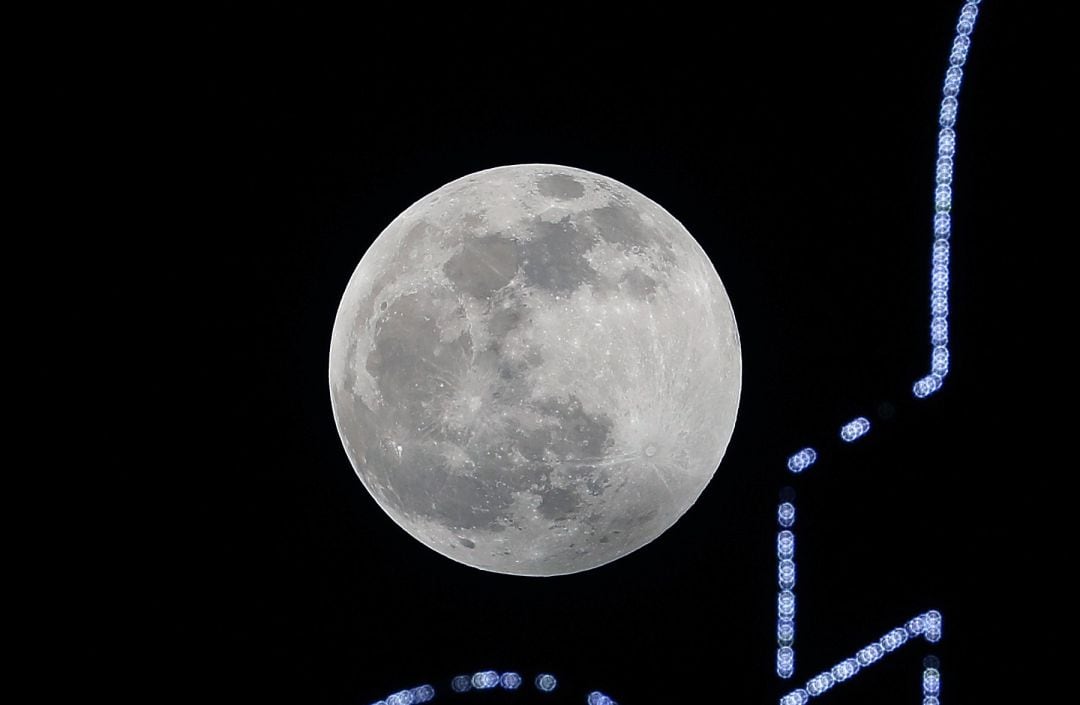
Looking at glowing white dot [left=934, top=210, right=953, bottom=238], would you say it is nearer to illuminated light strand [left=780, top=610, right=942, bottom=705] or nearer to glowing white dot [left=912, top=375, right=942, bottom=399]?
glowing white dot [left=912, top=375, right=942, bottom=399]

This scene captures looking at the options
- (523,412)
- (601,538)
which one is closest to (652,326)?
(523,412)

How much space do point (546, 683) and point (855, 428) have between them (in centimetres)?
237

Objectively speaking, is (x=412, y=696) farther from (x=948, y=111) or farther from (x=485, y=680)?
(x=948, y=111)

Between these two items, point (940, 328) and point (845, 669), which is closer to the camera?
point (845, 669)

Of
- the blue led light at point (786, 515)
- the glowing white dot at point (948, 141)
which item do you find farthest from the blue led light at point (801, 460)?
the glowing white dot at point (948, 141)

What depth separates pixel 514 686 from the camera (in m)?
5.94

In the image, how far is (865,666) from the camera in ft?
19.1

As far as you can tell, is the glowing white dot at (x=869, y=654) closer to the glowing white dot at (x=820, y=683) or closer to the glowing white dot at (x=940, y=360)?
the glowing white dot at (x=820, y=683)

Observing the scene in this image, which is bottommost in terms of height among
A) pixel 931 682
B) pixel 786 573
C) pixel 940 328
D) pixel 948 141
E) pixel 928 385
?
pixel 931 682

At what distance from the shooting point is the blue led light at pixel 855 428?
5.96 metres

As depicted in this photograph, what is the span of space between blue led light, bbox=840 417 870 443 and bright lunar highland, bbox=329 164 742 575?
0.85 m

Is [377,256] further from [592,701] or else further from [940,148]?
[940,148]

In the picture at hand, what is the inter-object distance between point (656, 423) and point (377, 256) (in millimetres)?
1815

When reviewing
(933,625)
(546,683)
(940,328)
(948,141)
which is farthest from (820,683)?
(948,141)
